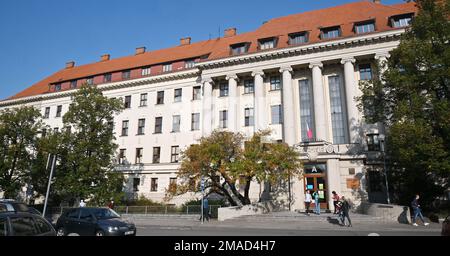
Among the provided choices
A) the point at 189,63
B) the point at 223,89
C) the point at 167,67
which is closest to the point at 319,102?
the point at 223,89

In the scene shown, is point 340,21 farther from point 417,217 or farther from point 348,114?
point 417,217

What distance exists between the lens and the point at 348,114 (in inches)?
1273

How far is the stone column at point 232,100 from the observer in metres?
36.9

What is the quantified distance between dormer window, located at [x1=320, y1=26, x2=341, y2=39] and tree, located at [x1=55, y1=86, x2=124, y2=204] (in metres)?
24.5

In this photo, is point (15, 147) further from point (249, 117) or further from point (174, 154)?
point (249, 117)

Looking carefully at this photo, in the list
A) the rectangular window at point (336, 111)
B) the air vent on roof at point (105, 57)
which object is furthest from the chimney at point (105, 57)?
the rectangular window at point (336, 111)

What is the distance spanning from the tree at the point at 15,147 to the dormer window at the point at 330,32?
3433cm

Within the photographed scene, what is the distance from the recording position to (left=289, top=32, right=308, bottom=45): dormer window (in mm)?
35969

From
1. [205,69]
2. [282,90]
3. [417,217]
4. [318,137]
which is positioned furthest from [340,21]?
[417,217]

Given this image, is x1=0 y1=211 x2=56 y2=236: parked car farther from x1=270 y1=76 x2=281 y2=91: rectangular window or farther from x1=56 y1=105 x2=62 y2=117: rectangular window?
x1=56 y1=105 x2=62 y2=117: rectangular window

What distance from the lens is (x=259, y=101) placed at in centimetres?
3634

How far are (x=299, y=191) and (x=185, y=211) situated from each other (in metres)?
11.0

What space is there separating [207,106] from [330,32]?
16802mm

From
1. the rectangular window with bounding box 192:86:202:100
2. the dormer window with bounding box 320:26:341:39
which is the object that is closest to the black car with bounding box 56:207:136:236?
the rectangular window with bounding box 192:86:202:100
